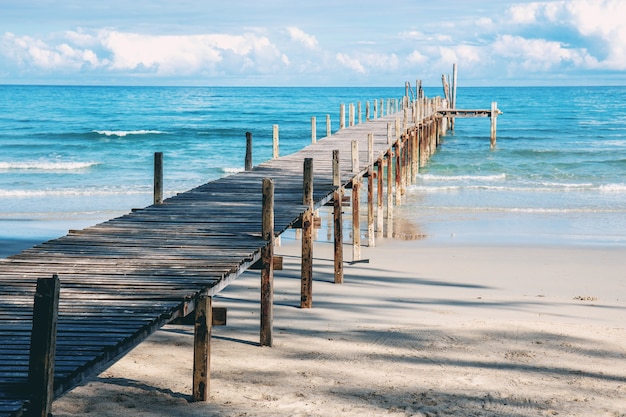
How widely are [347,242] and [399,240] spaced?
1164 millimetres

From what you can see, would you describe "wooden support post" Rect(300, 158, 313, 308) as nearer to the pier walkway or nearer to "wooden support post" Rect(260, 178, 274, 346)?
the pier walkway

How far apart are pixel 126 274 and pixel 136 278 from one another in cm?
22

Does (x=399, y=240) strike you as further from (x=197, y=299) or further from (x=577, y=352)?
(x=197, y=299)

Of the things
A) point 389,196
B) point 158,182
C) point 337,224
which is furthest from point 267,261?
point 389,196

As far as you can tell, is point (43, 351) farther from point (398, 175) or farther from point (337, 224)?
point (398, 175)

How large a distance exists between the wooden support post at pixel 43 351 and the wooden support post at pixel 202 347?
7.75 ft

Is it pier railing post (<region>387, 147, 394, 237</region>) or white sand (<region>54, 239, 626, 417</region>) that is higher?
pier railing post (<region>387, 147, 394, 237</region>)

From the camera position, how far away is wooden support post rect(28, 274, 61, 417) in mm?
4816

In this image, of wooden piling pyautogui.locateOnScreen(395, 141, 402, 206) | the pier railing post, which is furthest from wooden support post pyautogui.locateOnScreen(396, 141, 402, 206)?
the pier railing post

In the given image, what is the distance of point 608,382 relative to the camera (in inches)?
343

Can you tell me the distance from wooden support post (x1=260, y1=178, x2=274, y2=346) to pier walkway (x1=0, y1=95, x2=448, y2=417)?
0.49 ft

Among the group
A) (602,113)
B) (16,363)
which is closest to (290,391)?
(16,363)

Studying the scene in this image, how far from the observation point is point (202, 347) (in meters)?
7.47

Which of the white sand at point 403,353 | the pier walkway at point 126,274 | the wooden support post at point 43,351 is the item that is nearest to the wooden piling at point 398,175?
the white sand at point 403,353
